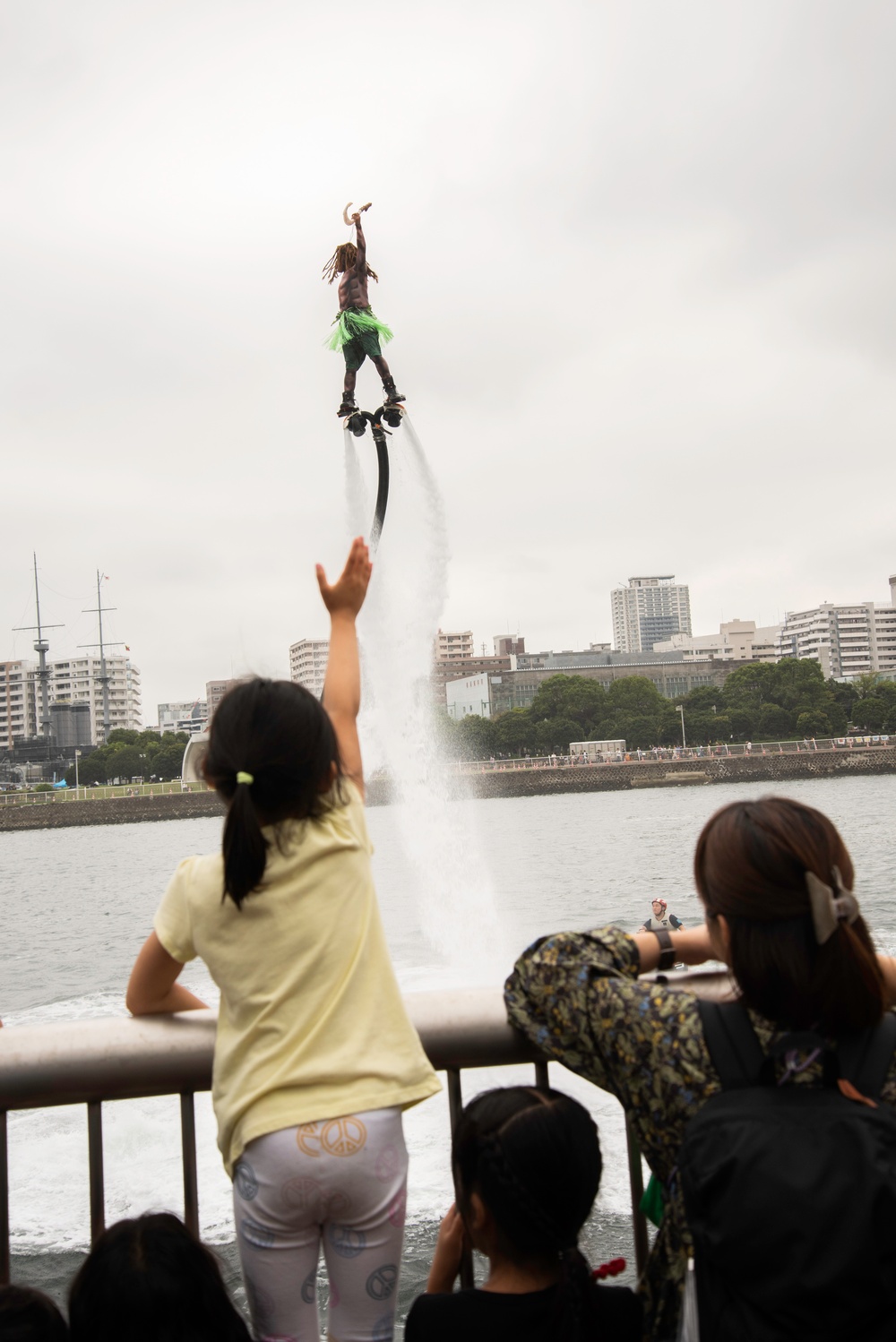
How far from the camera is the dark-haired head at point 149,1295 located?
2.10m

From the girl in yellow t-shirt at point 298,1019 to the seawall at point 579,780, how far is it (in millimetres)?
84279

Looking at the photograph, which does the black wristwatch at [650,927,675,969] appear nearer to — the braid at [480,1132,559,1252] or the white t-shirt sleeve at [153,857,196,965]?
the braid at [480,1132,559,1252]

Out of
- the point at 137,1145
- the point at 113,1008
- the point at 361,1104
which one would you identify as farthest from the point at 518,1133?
the point at 113,1008

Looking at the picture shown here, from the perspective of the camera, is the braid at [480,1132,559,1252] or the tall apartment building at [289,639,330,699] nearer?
the braid at [480,1132,559,1252]

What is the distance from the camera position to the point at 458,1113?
252 centimetres

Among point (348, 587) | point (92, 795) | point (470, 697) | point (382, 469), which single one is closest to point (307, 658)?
point (92, 795)

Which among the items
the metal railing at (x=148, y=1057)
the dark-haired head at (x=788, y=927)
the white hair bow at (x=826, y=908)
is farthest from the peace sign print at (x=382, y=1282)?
the white hair bow at (x=826, y=908)

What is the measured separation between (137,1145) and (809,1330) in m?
11.7

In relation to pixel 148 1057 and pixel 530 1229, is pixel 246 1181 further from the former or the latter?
pixel 530 1229

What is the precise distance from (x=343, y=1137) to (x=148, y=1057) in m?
0.52

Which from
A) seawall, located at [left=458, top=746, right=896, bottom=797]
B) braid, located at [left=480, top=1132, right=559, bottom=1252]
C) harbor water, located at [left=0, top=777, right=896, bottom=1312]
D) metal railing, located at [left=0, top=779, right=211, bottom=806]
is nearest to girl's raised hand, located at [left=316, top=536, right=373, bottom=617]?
braid, located at [left=480, top=1132, right=559, bottom=1252]

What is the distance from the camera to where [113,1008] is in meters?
21.7

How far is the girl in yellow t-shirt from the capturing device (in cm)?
222

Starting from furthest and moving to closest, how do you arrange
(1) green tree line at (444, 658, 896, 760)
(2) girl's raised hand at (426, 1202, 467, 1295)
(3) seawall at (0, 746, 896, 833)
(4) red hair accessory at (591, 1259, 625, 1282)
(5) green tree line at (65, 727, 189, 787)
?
(5) green tree line at (65, 727, 189, 787)
(1) green tree line at (444, 658, 896, 760)
(3) seawall at (0, 746, 896, 833)
(2) girl's raised hand at (426, 1202, 467, 1295)
(4) red hair accessory at (591, 1259, 625, 1282)
